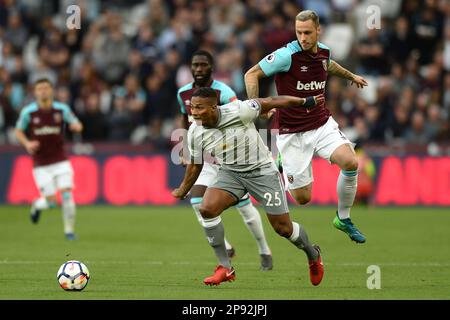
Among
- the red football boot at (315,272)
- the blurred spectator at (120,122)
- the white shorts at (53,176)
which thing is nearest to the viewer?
the red football boot at (315,272)

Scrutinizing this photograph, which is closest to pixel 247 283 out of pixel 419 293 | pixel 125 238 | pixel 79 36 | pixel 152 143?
pixel 419 293

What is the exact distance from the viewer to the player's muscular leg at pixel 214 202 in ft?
36.7

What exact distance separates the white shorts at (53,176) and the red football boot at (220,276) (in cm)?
657

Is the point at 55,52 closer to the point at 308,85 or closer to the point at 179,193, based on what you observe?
the point at 308,85

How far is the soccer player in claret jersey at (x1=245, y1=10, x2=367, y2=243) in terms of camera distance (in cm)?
1200

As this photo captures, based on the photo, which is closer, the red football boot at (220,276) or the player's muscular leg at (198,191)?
the red football boot at (220,276)

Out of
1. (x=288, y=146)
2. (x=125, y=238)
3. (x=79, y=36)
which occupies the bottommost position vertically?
(x=125, y=238)

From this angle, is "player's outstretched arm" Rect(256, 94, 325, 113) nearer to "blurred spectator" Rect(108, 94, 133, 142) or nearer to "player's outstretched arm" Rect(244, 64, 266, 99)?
"player's outstretched arm" Rect(244, 64, 266, 99)

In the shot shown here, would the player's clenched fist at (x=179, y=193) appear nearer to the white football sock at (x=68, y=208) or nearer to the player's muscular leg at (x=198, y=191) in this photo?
the player's muscular leg at (x=198, y=191)

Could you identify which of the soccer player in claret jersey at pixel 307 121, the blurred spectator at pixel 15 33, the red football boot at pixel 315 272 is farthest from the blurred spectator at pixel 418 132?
the red football boot at pixel 315 272

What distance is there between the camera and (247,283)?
38.0ft
